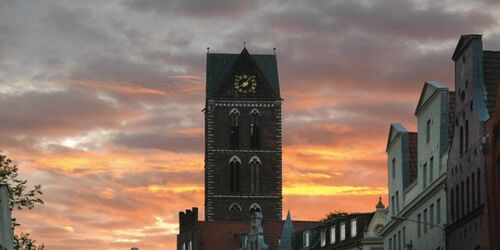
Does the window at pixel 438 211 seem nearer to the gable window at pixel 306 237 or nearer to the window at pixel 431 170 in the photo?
the window at pixel 431 170

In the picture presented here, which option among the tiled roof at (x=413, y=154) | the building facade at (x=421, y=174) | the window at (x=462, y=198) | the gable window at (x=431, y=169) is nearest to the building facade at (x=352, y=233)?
the building facade at (x=421, y=174)

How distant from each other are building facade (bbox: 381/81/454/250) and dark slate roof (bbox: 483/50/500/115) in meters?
6.93

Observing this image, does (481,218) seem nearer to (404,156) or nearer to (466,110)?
(466,110)

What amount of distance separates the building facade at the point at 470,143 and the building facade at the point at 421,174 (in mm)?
1935

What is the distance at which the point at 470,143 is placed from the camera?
80.3m

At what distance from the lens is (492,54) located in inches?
3174

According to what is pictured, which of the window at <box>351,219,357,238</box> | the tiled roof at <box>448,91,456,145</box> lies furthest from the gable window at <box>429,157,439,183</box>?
the window at <box>351,219,357,238</box>

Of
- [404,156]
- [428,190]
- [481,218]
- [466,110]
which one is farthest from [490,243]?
[404,156]

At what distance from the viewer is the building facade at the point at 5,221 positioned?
8650 centimetres

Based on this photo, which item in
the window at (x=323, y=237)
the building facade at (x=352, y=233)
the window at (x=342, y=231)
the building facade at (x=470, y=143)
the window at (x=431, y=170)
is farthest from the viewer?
the window at (x=323, y=237)

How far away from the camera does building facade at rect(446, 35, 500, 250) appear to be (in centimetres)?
7750

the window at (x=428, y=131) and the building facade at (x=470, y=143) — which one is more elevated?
the window at (x=428, y=131)

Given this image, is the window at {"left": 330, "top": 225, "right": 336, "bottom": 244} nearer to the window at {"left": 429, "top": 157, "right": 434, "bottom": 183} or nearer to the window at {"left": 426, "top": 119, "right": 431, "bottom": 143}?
the window at {"left": 426, "top": 119, "right": 431, "bottom": 143}

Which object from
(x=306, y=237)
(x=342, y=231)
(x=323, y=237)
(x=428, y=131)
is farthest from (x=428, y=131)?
(x=306, y=237)
